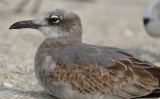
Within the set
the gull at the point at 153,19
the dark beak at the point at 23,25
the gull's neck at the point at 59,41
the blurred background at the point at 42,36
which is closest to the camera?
the gull's neck at the point at 59,41

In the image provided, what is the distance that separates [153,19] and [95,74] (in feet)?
16.6

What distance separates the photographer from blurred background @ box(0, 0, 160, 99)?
5836 millimetres

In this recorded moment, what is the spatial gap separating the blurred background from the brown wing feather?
681mm

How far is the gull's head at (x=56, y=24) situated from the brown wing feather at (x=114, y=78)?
2.31 feet

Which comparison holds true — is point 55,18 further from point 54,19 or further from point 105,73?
point 105,73

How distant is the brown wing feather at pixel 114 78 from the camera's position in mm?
4605

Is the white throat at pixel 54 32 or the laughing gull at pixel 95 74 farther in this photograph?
the white throat at pixel 54 32

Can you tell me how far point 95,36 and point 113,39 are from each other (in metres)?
0.50

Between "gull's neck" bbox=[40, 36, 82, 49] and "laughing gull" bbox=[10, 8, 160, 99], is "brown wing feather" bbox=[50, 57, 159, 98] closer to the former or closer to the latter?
"laughing gull" bbox=[10, 8, 160, 99]

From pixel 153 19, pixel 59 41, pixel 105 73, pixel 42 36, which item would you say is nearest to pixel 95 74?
pixel 105 73

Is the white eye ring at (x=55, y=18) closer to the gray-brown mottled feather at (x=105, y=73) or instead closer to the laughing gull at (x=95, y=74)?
the laughing gull at (x=95, y=74)

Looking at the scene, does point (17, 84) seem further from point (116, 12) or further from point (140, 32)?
point (116, 12)

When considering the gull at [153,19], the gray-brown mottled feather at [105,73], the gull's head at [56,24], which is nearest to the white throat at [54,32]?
the gull's head at [56,24]

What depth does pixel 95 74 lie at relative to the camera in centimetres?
466
